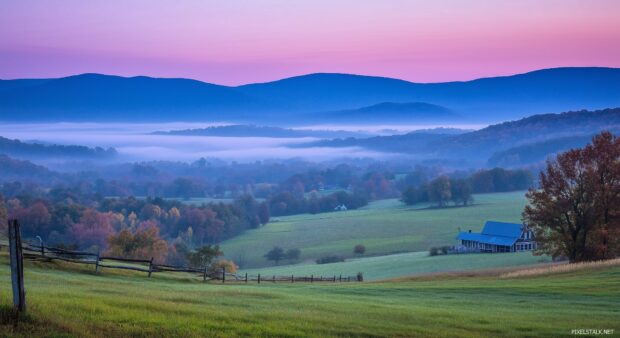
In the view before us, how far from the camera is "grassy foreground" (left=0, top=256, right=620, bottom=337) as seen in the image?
1459 cm

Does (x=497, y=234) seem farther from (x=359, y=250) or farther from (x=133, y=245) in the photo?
(x=133, y=245)

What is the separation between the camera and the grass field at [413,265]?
208ft

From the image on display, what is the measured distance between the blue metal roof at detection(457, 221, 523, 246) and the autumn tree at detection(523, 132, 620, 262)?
119 ft

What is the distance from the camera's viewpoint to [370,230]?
104 m

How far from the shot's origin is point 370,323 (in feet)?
58.2

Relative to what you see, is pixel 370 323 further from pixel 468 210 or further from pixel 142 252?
pixel 468 210

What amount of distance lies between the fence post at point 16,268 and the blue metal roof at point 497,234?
7645 cm

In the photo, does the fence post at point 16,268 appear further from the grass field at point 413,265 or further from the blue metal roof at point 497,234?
the blue metal roof at point 497,234

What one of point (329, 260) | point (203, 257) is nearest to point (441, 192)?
point (329, 260)

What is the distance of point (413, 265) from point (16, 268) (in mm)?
56461

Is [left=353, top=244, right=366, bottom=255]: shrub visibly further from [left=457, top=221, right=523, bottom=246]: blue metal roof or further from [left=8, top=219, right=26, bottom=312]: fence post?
[left=8, top=219, right=26, bottom=312]: fence post

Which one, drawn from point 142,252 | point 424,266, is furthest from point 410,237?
point 142,252

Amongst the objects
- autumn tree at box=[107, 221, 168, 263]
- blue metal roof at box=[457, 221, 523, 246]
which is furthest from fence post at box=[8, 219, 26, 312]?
blue metal roof at box=[457, 221, 523, 246]

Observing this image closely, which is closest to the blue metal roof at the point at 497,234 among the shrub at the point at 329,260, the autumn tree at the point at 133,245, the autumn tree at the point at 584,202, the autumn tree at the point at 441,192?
the shrub at the point at 329,260
